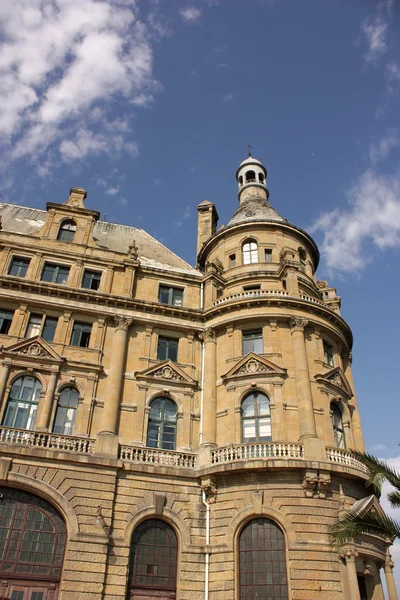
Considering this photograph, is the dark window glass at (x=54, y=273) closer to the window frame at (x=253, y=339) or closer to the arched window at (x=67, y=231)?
the arched window at (x=67, y=231)

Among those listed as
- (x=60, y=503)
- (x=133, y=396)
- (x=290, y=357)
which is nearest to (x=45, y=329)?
(x=133, y=396)

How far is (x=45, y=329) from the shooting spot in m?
27.2

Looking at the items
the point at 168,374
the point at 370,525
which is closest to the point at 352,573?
the point at 370,525

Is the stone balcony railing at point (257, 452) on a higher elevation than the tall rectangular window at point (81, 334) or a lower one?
lower

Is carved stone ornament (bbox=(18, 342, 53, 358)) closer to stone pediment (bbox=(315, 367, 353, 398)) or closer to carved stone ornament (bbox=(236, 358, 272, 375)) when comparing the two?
carved stone ornament (bbox=(236, 358, 272, 375))

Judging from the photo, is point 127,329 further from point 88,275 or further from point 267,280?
point 267,280

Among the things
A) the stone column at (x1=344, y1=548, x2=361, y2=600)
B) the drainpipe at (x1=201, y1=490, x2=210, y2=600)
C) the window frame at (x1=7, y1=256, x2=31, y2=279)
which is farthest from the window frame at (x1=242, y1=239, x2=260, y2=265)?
the stone column at (x1=344, y1=548, x2=361, y2=600)

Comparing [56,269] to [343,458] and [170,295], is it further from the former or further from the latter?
[343,458]

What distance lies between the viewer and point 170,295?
31.0m

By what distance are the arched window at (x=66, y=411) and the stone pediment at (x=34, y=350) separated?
174 centimetres

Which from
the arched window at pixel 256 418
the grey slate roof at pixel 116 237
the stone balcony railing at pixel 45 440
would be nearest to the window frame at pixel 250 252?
the grey slate roof at pixel 116 237

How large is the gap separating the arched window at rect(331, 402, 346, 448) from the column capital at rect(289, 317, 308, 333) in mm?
4398

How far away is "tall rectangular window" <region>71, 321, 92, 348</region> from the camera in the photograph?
89.1 feet

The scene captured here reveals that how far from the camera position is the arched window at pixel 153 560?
21.1 meters
